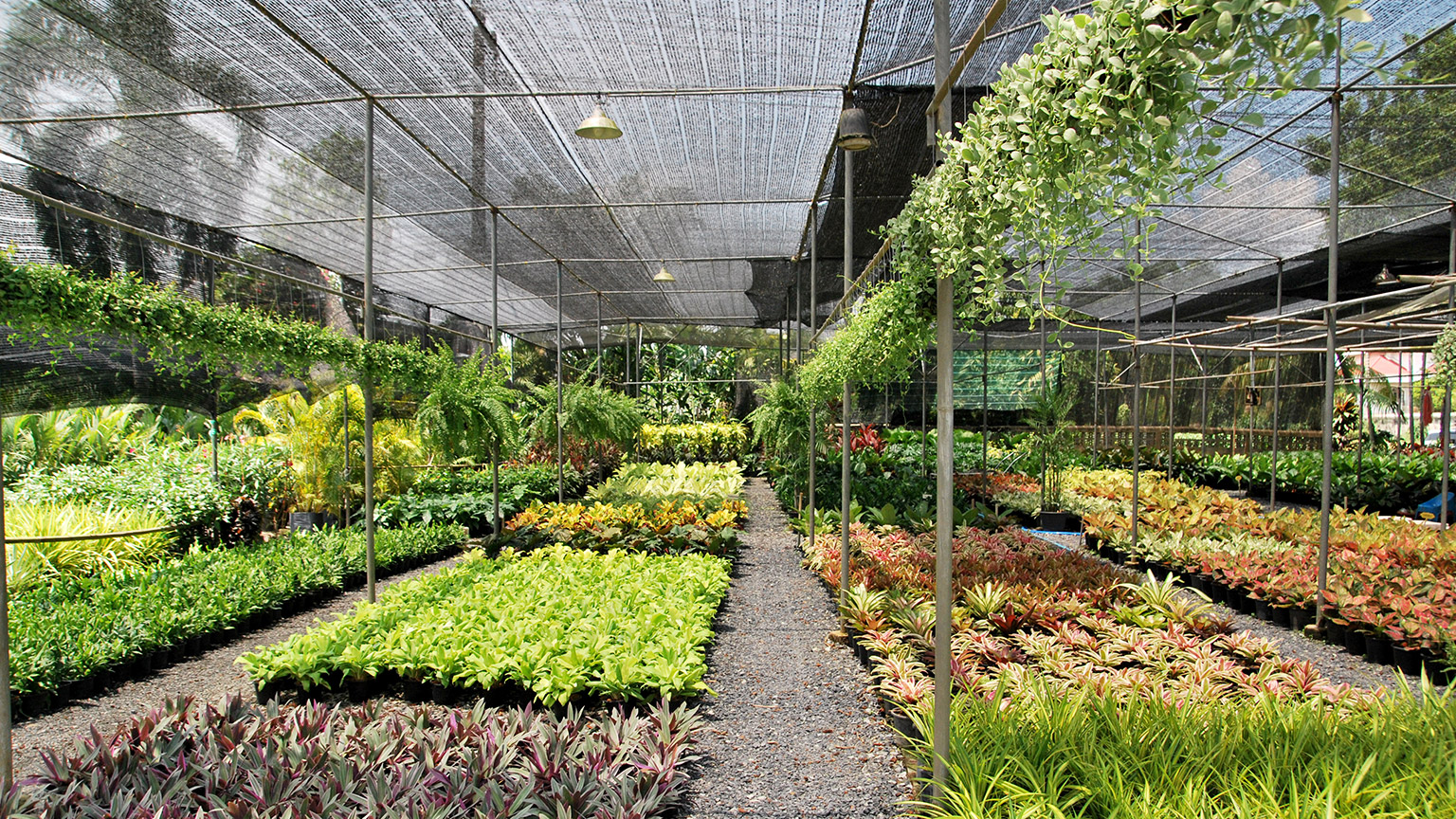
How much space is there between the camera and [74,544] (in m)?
6.52

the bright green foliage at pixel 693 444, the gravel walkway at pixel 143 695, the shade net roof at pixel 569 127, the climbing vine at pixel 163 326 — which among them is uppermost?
the shade net roof at pixel 569 127

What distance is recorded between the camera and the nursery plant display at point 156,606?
4402 mm

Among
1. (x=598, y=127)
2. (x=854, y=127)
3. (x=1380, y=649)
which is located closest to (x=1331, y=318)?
(x=1380, y=649)

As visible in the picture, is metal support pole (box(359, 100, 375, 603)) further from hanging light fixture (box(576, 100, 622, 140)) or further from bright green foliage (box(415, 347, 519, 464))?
hanging light fixture (box(576, 100, 622, 140))

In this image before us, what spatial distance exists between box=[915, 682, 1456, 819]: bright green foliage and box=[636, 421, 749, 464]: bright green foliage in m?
14.8

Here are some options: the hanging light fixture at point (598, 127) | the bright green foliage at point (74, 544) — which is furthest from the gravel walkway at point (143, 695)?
the hanging light fixture at point (598, 127)

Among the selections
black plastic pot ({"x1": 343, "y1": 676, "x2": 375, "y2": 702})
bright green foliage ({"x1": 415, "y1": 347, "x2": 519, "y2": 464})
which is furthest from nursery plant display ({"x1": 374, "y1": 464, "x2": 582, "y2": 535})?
black plastic pot ({"x1": 343, "y1": 676, "x2": 375, "y2": 702})

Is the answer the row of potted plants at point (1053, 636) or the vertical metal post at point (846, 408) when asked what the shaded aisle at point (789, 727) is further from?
the vertical metal post at point (846, 408)

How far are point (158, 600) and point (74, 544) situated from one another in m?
1.84

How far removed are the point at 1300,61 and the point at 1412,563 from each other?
22.6 feet

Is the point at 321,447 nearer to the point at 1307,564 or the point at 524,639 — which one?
the point at 524,639

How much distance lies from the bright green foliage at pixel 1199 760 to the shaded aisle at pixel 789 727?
42cm

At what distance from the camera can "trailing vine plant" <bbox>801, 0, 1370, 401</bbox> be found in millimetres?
1609

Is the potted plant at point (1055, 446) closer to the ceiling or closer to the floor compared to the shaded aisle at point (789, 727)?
closer to the ceiling
